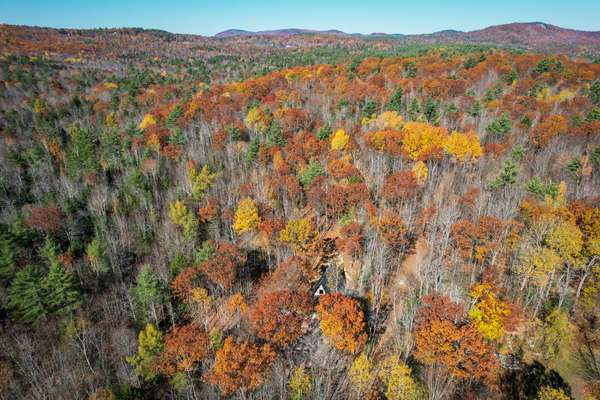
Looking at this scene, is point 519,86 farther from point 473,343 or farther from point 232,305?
point 232,305

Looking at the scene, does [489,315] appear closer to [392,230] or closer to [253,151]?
[392,230]

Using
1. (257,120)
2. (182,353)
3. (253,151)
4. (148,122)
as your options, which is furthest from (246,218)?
(148,122)

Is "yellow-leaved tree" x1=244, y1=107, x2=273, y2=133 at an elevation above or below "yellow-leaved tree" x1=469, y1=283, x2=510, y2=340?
above

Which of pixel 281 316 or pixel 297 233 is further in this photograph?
pixel 297 233

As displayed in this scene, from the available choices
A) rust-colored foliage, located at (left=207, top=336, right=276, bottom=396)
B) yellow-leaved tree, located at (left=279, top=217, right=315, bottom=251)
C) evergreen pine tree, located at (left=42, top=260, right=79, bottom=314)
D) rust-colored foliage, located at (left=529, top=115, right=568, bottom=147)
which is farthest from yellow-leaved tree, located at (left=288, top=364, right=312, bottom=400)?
rust-colored foliage, located at (left=529, top=115, right=568, bottom=147)

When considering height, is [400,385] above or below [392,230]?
below

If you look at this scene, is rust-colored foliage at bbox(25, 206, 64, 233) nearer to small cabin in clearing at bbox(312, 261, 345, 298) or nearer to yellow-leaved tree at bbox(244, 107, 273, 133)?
small cabin in clearing at bbox(312, 261, 345, 298)
